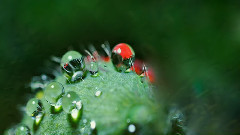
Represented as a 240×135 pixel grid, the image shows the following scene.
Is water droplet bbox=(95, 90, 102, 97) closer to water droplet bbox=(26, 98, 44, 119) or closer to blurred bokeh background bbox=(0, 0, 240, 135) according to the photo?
water droplet bbox=(26, 98, 44, 119)

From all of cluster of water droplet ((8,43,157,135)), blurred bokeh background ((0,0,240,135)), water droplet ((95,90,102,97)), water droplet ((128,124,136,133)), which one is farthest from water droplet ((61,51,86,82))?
blurred bokeh background ((0,0,240,135))

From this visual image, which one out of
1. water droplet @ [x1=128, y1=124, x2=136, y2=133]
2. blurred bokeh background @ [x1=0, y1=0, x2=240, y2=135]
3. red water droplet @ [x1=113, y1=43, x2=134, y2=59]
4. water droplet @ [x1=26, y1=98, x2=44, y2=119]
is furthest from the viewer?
blurred bokeh background @ [x1=0, y1=0, x2=240, y2=135]

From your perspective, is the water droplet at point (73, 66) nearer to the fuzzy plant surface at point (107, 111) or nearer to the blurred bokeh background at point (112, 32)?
the fuzzy plant surface at point (107, 111)

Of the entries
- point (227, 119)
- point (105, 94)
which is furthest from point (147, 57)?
point (105, 94)

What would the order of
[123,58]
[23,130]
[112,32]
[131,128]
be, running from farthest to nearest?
[112,32]
[123,58]
[23,130]
[131,128]

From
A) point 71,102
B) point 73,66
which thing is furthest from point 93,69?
point 71,102

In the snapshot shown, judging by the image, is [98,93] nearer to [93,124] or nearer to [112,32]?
[93,124]
